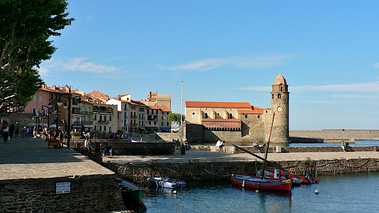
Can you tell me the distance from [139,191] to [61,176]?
26.4ft

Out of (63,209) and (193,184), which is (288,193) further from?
(63,209)

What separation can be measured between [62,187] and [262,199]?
1665cm

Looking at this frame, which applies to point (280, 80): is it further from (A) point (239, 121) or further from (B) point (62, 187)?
(B) point (62, 187)

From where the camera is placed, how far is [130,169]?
30.3 meters

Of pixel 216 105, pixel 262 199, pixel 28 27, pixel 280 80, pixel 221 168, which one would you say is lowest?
pixel 262 199

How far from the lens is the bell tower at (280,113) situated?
361 ft

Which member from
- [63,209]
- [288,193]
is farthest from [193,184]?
[63,209]

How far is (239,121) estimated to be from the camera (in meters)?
118

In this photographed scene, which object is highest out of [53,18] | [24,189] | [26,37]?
[53,18]

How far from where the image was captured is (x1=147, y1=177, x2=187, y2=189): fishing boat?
29188mm

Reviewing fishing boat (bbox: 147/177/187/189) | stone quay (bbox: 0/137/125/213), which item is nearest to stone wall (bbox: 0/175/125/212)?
stone quay (bbox: 0/137/125/213)

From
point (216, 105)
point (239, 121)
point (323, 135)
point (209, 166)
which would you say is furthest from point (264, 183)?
point (323, 135)

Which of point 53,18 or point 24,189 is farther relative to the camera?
point 53,18

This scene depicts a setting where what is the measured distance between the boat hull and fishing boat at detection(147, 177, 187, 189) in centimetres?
448
